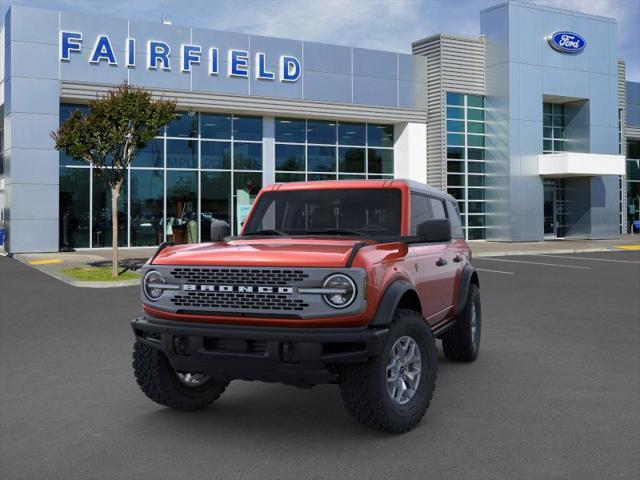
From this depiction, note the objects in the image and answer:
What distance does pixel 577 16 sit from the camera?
3234cm

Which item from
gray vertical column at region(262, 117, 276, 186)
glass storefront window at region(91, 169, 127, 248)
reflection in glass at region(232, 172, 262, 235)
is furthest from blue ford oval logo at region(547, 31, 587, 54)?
glass storefront window at region(91, 169, 127, 248)

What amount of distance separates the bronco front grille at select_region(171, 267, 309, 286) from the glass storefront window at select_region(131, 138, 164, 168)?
2197 centimetres

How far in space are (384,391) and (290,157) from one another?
2481cm

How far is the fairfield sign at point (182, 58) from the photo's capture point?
23.8 metres

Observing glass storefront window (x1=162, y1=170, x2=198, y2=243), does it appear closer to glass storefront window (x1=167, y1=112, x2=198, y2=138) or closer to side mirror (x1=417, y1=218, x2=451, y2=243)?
glass storefront window (x1=167, y1=112, x2=198, y2=138)

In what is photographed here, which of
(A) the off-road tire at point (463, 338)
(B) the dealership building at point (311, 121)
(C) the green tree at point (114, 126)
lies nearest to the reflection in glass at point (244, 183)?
(B) the dealership building at point (311, 121)

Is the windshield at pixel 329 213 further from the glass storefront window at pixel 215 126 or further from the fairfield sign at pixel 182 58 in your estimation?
the glass storefront window at pixel 215 126

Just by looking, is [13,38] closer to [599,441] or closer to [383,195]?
[383,195]

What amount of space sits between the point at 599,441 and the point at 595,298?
8.29 m

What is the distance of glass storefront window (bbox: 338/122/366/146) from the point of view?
3008 centimetres

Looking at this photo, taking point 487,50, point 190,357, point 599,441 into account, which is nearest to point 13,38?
point 487,50

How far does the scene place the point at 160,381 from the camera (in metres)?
4.99

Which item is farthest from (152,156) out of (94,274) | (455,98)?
(455,98)

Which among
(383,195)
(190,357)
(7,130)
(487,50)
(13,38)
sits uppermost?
(487,50)
